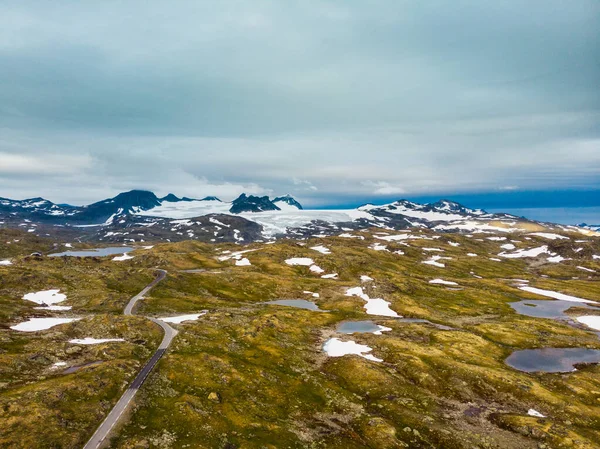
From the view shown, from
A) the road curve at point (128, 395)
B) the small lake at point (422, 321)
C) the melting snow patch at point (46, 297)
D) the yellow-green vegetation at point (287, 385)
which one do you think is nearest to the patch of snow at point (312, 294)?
the yellow-green vegetation at point (287, 385)

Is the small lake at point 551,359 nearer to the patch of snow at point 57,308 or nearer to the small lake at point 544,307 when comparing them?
the small lake at point 544,307

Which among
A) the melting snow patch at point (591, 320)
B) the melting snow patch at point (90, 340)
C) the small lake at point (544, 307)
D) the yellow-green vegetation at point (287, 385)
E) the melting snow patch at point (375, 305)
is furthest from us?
the small lake at point (544, 307)

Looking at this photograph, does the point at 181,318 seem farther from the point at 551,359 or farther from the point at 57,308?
the point at 551,359

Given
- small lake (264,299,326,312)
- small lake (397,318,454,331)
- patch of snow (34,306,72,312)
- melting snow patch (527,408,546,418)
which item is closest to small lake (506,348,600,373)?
melting snow patch (527,408,546,418)

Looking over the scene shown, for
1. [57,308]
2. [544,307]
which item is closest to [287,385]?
[57,308]

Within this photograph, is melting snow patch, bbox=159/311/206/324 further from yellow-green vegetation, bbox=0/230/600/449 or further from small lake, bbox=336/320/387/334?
small lake, bbox=336/320/387/334

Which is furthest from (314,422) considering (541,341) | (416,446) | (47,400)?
(541,341)
